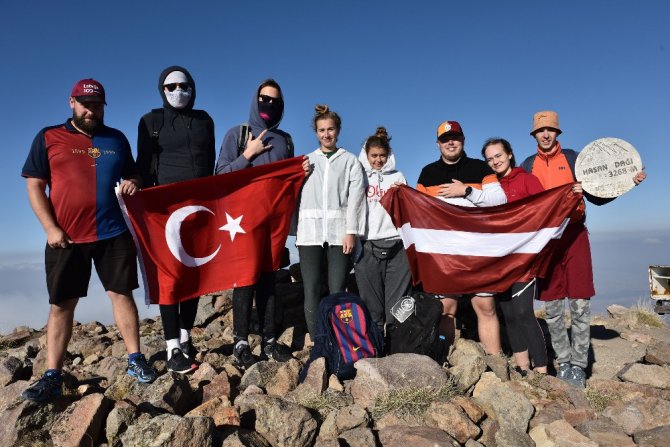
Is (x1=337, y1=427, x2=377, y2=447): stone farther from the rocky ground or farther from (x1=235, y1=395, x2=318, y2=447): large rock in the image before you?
(x1=235, y1=395, x2=318, y2=447): large rock

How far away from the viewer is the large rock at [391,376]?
5102mm

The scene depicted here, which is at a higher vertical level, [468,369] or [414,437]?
[468,369]

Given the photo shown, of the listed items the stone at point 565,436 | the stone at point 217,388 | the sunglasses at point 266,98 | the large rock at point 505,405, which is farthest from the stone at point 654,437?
the sunglasses at point 266,98

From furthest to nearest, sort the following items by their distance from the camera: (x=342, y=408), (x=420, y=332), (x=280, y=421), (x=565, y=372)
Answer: (x=565, y=372), (x=420, y=332), (x=342, y=408), (x=280, y=421)

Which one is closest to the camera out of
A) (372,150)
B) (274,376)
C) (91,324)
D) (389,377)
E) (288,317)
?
(389,377)

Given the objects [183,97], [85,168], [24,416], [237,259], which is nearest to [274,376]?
[237,259]

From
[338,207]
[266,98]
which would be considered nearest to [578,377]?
[338,207]

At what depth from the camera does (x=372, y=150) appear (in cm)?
684

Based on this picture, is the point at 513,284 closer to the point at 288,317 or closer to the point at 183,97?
the point at 288,317

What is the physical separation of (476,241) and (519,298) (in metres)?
0.91

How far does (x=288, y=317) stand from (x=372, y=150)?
11.5 feet

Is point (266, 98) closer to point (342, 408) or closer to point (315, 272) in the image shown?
point (315, 272)

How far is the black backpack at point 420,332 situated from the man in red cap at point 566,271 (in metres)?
1.59

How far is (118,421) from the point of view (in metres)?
4.38
